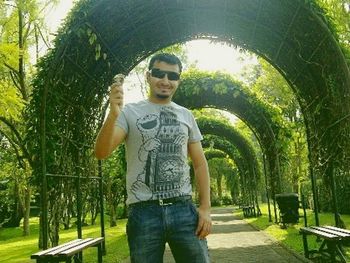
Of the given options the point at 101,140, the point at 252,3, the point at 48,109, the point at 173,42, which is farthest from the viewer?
the point at 173,42

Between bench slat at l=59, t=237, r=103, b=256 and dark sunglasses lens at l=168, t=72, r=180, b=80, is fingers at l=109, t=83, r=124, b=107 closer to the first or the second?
dark sunglasses lens at l=168, t=72, r=180, b=80

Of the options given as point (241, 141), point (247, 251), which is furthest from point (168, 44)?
point (241, 141)

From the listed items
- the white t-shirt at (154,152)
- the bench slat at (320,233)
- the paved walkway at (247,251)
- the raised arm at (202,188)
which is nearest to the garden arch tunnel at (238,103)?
the paved walkway at (247,251)

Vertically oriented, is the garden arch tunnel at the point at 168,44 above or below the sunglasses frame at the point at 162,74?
above

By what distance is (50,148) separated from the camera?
20.9 feet

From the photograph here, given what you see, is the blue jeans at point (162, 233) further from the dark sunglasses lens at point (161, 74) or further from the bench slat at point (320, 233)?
the bench slat at point (320, 233)

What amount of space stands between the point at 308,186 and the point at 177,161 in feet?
71.5

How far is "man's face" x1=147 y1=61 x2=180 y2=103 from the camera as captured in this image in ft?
9.06

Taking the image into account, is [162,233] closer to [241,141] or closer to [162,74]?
[162,74]

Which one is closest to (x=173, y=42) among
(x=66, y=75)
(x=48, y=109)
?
(x=66, y=75)

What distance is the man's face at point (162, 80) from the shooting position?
9.06ft

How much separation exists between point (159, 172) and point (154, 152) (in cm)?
13

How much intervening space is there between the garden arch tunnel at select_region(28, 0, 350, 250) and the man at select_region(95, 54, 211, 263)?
11.5 ft

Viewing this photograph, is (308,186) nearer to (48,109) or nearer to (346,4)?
(346,4)
